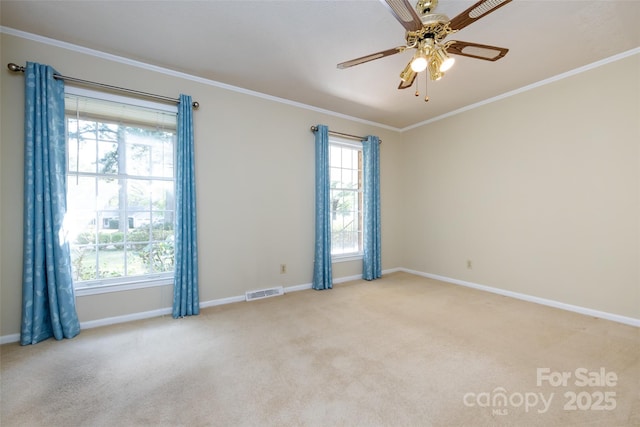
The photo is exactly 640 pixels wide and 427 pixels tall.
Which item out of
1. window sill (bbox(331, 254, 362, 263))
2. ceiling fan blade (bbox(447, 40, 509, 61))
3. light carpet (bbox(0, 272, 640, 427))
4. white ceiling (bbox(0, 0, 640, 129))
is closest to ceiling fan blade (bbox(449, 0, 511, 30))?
ceiling fan blade (bbox(447, 40, 509, 61))

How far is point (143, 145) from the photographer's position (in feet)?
9.70

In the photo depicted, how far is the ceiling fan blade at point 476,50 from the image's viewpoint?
6.05 ft

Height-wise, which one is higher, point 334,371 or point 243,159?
point 243,159

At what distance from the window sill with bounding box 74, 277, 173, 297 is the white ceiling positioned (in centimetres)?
214

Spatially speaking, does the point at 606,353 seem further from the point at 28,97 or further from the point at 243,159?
the point at 28,97

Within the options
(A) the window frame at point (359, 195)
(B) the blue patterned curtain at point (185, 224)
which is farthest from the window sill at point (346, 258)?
(B) the blue patterned curtain at point (185, 224)

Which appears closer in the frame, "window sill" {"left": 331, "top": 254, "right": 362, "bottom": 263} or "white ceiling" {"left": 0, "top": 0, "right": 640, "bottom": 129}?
"white ceiling" {"left": 0, "top": 0, "right": 640, "bottom": 129}

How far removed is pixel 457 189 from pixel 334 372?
3.54 metres

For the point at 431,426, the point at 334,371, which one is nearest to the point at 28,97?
the point at 334,371

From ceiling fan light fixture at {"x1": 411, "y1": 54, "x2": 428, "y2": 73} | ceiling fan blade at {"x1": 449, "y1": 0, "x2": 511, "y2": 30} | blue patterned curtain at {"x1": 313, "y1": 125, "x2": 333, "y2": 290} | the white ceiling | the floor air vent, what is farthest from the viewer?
blue patterned curtain at {"x1": 313, "y1": 125, "x2": 333, "y2": 290}

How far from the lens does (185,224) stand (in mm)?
2963

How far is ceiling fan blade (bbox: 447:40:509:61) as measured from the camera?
1.84 meters

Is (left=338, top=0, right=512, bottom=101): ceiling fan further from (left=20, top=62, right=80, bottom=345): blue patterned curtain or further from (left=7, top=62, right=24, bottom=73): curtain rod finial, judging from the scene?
(left=7, top=62, right=24, bottom=73): curtain rod finial

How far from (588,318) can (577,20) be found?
9.67 feet
